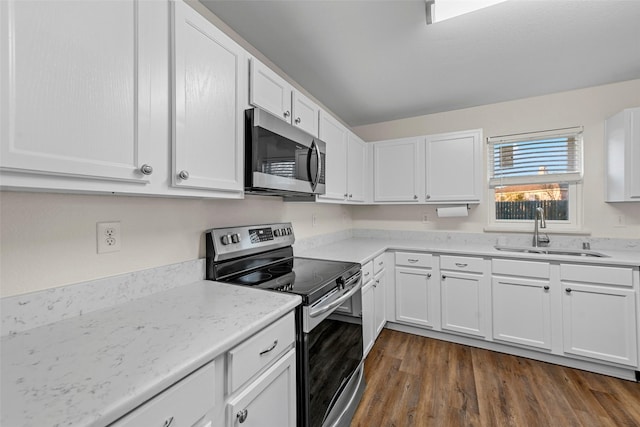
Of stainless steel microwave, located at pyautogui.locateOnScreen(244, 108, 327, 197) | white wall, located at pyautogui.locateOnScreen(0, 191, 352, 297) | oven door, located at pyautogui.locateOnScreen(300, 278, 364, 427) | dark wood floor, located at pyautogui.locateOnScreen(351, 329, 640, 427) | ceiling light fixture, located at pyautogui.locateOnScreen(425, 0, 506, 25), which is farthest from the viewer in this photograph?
dark wood floor, located at pyautogui.locateOnScreen(351, 329, 640, 427)

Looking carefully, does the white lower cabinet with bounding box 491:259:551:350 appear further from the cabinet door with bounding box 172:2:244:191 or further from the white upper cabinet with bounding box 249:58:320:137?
the cabinet door with bounding box 172:2:244:191

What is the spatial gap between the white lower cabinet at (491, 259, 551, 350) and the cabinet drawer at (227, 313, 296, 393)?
2073mm

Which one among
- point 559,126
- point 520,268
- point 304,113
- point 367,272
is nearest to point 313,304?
point 367,272

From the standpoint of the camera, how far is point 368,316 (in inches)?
85.7

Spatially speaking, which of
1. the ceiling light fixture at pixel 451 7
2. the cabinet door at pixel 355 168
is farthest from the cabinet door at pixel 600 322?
the ceiling light fixture at pixel 451 7

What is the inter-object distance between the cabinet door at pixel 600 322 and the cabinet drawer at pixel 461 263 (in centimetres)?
58

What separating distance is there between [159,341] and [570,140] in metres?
3.65

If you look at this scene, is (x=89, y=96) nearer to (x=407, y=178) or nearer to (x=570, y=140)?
(x=407, y=178)

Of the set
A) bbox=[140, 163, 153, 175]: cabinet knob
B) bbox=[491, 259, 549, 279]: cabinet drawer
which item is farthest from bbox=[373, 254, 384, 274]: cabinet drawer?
bbox=[140, 163, 153, 175]: cabinet knob

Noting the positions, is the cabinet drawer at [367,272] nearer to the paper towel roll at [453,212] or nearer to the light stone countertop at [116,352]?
the light stone countertop at [116,352]

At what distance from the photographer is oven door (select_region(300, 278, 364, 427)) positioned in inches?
46.6

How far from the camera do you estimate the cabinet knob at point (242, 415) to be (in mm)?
854

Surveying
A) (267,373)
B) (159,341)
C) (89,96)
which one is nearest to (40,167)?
(89,96)

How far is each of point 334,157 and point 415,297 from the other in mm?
1587
